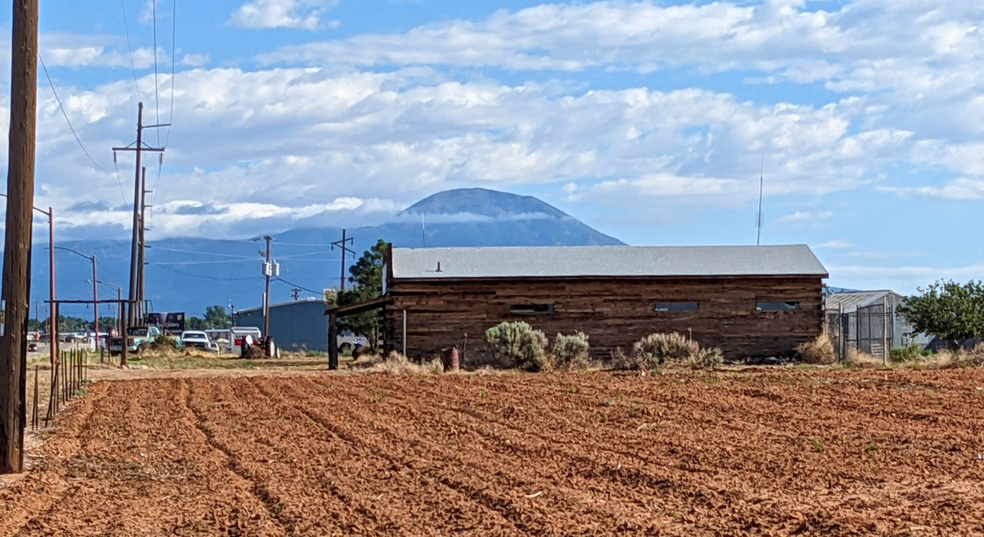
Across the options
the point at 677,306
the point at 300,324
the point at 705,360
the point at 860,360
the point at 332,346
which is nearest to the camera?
the point at 705,360

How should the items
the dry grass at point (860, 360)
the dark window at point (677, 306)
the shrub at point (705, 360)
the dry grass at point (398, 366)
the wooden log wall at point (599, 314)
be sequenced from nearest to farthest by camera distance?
the dry grass at point (398, 366), the shrub at point (705, 360), the dry grass at point (860, 360), the wooden log wall at point (599, 314), the dark window at point (677, 306)

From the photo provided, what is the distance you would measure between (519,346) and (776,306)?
9278 mm

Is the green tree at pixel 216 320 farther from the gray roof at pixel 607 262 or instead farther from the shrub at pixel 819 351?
the shrub at pixel 819 351

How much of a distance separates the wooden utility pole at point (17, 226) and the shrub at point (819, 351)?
89.8 feet

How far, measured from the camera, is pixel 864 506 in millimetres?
9500

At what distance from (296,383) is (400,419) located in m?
10.3

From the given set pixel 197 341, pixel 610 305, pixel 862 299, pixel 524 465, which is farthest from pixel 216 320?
pixel 524 465

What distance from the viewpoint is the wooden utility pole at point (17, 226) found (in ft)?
42.1

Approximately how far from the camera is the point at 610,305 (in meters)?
37.4

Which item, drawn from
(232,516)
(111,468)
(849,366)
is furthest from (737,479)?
(849,366)

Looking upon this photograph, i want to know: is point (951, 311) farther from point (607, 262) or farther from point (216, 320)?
point (216, 320)

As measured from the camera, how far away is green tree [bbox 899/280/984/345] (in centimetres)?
3838

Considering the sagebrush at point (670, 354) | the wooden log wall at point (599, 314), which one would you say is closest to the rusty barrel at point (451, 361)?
the wooden log wall at point (599, 314)

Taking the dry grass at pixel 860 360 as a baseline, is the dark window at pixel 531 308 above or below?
above
